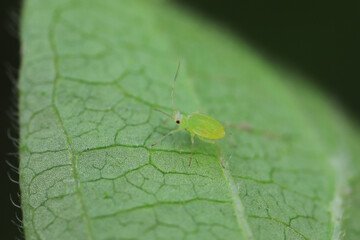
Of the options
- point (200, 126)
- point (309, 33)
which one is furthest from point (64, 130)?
point (309, 33)

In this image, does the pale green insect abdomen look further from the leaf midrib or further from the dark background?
the dark background

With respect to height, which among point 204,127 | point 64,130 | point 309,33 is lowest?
point 64,130

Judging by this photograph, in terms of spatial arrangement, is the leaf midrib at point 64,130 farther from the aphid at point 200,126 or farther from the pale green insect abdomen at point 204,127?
the pale green insect abdomen at point 204,127

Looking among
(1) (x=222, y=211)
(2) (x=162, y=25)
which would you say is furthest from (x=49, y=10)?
(1) (x=222, y=211)

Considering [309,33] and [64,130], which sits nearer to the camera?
[64,130]

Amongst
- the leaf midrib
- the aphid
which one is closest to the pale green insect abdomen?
the aphid

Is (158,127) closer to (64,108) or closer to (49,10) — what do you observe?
(64,108)

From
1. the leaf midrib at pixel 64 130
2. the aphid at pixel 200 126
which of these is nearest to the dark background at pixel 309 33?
the leaf midrib at pixel 64 130

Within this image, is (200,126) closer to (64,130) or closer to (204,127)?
(204,127)
